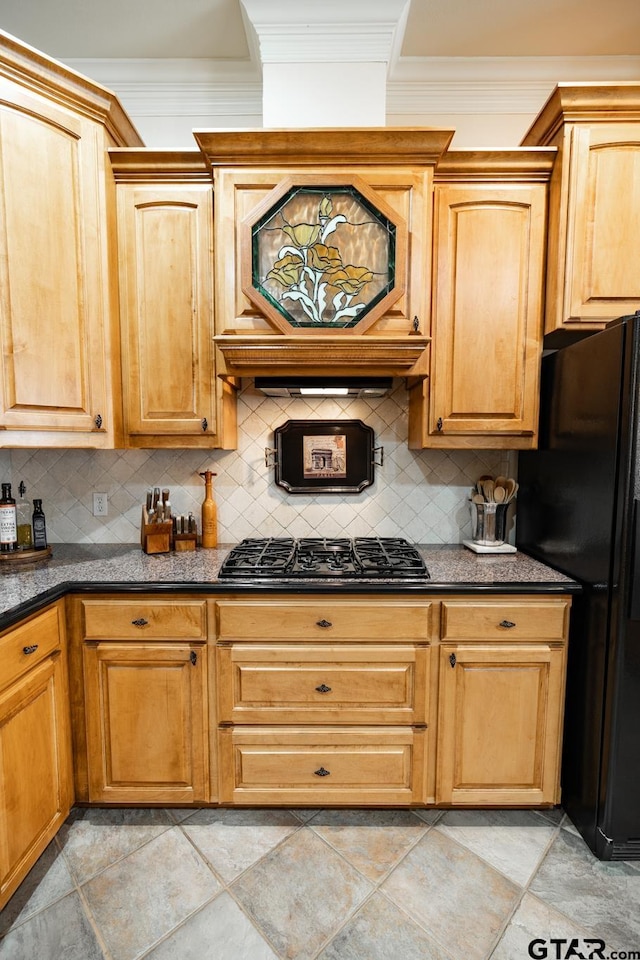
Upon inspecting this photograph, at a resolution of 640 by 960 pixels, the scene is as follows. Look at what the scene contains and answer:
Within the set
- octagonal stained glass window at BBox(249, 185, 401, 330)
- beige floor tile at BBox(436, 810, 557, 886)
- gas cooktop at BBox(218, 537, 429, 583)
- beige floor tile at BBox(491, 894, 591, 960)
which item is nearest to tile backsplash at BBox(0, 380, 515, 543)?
gas cooktop at BBox(218, 537, 429, 583)

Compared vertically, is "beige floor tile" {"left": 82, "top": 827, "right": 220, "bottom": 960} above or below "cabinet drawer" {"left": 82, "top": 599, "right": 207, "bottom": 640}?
below

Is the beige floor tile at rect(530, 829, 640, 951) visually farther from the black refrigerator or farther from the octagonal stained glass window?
the octagonal stained glass window

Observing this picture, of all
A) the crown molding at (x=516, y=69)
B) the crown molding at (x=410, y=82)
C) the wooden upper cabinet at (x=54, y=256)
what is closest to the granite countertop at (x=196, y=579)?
the wooden upper cabinet at (x=54, y=256)

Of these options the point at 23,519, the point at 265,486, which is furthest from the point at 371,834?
the point at 23,519

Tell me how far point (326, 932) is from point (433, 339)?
2128 mm

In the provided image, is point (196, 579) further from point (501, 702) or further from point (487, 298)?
point (487, 298)

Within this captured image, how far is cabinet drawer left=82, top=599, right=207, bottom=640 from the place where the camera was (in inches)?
71.9

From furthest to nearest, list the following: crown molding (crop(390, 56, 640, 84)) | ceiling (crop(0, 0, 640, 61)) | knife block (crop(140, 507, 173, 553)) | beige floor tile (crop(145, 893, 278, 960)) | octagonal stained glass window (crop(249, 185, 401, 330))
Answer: crown molding (crop(390, 56, 640, 84)) < knife block (crop(140, 507, 173, 553)) < ceiling (crop(0, 0, 640, 61)) < octagonal stained glass window (crop(249, 185, 401, 330)) < beige floor tile (crop(145, 893, 278, 960))

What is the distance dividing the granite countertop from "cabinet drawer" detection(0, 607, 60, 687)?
6 cm

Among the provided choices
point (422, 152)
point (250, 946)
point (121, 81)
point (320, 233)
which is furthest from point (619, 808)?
point (121, 81)

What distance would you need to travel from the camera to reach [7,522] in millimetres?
2107

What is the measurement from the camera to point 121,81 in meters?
2.34

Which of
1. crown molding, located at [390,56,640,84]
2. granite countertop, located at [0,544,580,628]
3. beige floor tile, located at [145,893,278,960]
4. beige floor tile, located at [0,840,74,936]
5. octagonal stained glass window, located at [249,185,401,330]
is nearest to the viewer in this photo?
beige floor tile, located at [145,893,278,960]

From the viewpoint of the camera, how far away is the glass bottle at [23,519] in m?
2.26
